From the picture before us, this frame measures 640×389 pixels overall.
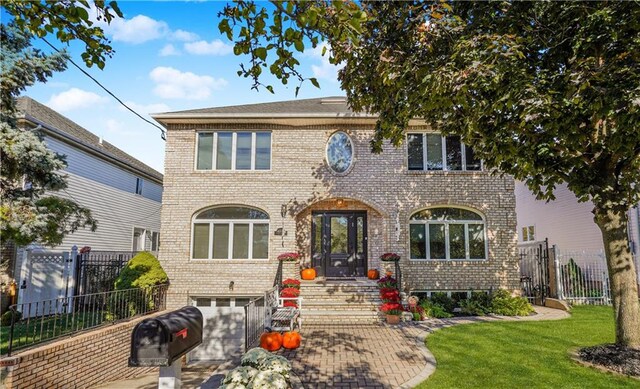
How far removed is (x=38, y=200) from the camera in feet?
24.5

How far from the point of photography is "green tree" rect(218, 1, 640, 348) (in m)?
4.67

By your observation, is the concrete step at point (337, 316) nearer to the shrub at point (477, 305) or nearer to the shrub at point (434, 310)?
the shrub at point (434, 310)

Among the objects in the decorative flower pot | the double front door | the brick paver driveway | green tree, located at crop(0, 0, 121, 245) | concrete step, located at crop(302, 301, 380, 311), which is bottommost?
the brick paver driveway

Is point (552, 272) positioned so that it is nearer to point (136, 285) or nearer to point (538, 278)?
point (538, 278)

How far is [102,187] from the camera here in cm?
1594

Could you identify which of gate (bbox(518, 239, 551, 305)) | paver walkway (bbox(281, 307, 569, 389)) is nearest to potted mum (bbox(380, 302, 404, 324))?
paver walkway (bbox(281, 307, 569, 389))

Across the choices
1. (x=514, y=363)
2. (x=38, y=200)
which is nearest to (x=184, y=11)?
(x=38, y=200)

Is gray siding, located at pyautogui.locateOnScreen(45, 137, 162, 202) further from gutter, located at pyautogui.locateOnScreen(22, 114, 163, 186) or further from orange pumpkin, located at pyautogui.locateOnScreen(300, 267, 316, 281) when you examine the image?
orange pumpkin, located at pyautogui.locateOnScreen(300, 267, 316, 281)

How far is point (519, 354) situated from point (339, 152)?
27.0 feet

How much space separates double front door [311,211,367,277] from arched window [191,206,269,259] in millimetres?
1932

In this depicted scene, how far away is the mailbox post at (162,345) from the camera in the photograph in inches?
136

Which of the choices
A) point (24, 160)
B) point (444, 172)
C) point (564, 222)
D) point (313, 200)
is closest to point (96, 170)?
point (24, 160)

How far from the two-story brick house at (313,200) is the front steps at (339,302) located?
129 cm

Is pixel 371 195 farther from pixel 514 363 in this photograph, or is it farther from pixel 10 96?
pixel 10 96
